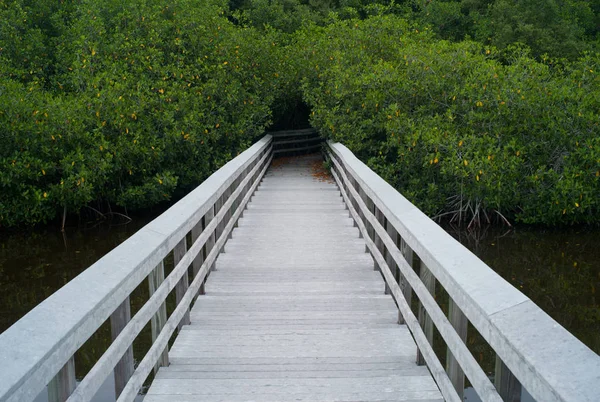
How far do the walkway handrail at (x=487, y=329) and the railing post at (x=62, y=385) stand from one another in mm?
1466

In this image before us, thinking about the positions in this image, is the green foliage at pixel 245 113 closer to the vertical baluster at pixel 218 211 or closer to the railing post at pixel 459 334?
the vertical baluster at pixel 218 211

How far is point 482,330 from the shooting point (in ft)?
7.50

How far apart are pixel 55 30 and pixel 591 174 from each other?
16.7 meters

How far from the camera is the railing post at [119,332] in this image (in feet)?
9.30

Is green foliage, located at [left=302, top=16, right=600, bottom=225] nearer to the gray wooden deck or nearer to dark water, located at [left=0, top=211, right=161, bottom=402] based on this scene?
dark water, located at [left=0, top=211, right=161, bottom=402]

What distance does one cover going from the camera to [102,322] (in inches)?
98.0

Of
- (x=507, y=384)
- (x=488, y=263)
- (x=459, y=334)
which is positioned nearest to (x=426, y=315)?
(x=459, y=334)

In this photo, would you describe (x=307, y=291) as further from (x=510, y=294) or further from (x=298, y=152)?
(x=298, y=152)

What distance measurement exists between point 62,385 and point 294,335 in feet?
8.26

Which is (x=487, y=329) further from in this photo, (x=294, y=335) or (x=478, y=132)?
(x=478, y=132)

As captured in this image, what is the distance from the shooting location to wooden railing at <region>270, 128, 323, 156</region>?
2255 cm

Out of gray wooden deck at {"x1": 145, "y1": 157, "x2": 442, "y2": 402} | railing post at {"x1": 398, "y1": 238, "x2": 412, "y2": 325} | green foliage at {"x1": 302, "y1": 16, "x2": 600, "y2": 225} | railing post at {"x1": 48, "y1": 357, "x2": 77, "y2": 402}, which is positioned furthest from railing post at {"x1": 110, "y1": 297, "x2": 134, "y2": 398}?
green foliage at {"x1": 302, "y1": 16, "x2": 600, "y2": 225}

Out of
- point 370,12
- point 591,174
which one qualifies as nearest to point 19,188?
point 591,174

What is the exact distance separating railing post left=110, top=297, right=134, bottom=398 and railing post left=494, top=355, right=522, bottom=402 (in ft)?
5.28
